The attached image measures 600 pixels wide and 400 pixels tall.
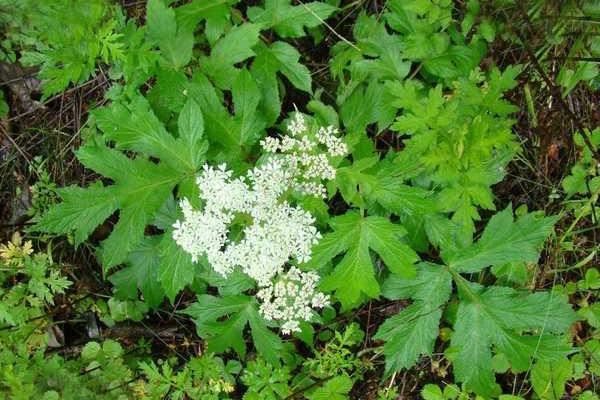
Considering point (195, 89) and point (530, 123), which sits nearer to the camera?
point (195, 89)

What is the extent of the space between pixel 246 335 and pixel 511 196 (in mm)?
2337

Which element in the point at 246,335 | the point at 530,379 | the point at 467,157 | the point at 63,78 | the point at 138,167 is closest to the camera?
the point at 467,157

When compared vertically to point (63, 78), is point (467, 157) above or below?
below

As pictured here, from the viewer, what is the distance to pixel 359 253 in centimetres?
322

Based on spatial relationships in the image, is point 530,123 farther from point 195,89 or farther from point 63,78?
point 63,78

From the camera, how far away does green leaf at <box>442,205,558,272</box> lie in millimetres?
3438

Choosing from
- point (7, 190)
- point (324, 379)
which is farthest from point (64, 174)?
point (324, 379)

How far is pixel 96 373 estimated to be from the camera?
4137 millimetres

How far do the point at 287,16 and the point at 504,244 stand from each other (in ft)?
6.78

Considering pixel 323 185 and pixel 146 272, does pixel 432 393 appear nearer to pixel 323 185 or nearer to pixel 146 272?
pixel 323 185

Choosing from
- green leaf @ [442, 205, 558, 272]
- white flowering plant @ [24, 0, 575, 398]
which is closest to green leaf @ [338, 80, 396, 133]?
white flowering plant @ [24, 0, 575, 398]

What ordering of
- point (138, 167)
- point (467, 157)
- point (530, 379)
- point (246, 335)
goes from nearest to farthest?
point (467, 157), point (138, 167), point (530, 379), point (246, 335)

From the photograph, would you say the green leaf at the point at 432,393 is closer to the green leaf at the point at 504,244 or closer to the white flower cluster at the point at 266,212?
the green leaf at the point at 504,244

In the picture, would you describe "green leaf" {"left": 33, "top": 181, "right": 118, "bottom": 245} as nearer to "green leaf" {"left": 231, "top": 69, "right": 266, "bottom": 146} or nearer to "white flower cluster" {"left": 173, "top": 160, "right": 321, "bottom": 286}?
"white flower cluster" {"left": 173, "top": 160, "right": 321, "bottom": 286}
